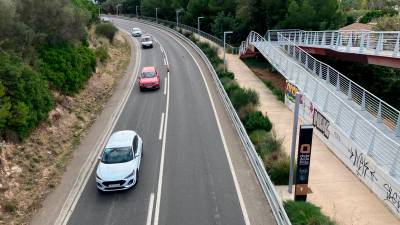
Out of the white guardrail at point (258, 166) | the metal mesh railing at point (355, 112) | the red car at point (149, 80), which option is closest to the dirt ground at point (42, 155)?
the red car at point (149, 80)

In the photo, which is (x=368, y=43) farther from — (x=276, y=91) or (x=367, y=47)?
(x=276, y=91)

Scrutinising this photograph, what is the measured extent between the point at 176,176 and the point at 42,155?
6.89 metres

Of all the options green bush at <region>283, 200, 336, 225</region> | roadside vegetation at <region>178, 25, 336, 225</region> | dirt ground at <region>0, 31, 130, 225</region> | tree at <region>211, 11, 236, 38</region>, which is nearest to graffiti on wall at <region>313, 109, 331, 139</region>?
Result: roadside vegetation at <region>178, 25, 336, 225</region>

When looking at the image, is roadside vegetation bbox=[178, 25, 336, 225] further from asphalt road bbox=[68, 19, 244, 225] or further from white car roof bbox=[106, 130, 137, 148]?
white car roof bbox=[106, 130, 137, 148]

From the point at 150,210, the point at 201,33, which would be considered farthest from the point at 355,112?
the point at 201,33

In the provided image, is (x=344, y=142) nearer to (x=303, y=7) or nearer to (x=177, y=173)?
(x=177, y=173)

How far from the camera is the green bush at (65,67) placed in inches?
993

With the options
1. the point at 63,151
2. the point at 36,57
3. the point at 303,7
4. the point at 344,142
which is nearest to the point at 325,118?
the point at 344,142

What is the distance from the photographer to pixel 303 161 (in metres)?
14.0

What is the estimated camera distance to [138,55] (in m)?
47.6

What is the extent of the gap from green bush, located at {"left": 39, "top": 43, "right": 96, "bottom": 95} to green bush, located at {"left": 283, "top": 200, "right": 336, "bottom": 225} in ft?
56.0

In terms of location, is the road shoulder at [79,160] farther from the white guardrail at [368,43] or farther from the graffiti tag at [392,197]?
the white guardrail at [368,43]

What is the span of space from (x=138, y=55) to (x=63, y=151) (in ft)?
93.0

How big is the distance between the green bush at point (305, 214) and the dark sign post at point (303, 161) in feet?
1.44
